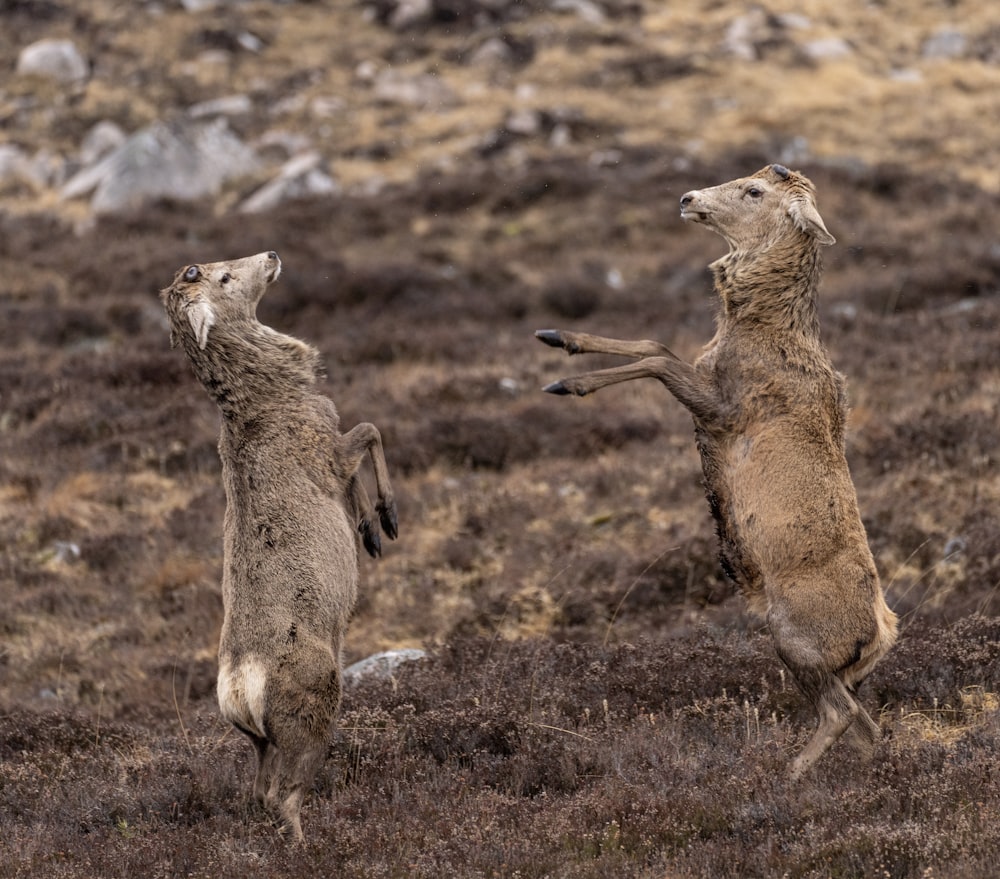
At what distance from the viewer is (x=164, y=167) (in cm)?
2495

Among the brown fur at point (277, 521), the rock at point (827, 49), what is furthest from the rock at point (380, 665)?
the rock at point (827, 49)

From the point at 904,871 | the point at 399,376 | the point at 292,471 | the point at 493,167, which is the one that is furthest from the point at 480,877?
the point at 493,167

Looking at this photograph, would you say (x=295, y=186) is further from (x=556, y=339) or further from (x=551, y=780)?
(x=551, y=780)

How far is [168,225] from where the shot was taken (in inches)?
880

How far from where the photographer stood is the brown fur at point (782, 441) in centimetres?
522

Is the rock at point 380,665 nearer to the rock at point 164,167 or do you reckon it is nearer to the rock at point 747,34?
the rock at point 164,167

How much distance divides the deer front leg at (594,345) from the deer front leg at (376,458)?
3.29ft

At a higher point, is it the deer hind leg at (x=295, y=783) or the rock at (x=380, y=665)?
the deer hind leg at (x=295, y=783)

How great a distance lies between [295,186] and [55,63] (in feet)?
34.9

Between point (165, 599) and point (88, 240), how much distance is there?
13.6m

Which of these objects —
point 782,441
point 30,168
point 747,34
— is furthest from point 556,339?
point 747,34

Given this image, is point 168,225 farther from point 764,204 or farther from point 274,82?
point 764,204

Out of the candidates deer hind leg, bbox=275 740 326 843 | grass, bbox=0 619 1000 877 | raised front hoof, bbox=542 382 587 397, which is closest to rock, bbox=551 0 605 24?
grass, bbox=0 619 1000 877

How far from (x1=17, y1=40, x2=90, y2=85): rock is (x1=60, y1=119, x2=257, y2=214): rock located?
6243mm
